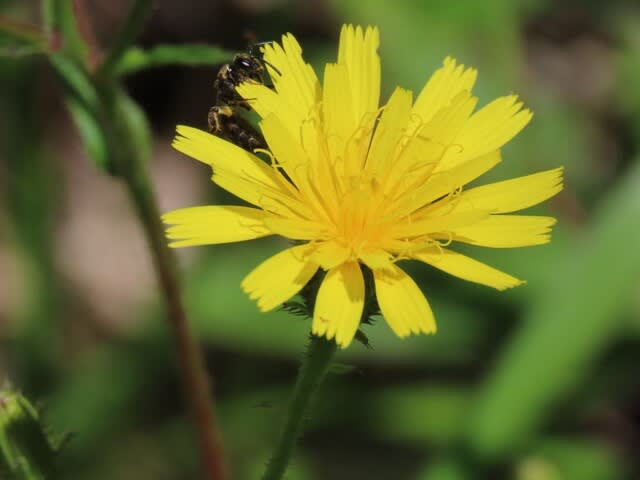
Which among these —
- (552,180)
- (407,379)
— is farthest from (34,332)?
(552,180)

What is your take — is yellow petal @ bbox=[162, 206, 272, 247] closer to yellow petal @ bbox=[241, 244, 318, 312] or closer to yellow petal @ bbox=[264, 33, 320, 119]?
yellow petal @ bbox=[241, 244, 318, 312]

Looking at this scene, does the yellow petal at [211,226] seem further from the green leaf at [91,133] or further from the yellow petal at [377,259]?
the green leaf at [91,133]

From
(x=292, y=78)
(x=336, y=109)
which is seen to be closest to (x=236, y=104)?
(x=292, y=78)

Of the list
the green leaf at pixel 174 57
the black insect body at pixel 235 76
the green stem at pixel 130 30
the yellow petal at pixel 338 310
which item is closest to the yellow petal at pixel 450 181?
the yellow petal at pixel 338 310

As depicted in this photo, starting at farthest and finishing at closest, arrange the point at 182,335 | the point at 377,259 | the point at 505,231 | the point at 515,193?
the point at 182,335
the point at 515,193
the point at 505,231
the point at 377,259

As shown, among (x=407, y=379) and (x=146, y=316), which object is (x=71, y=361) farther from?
(x=407, y=379)

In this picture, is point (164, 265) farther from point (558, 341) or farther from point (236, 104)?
point (558, 341)
